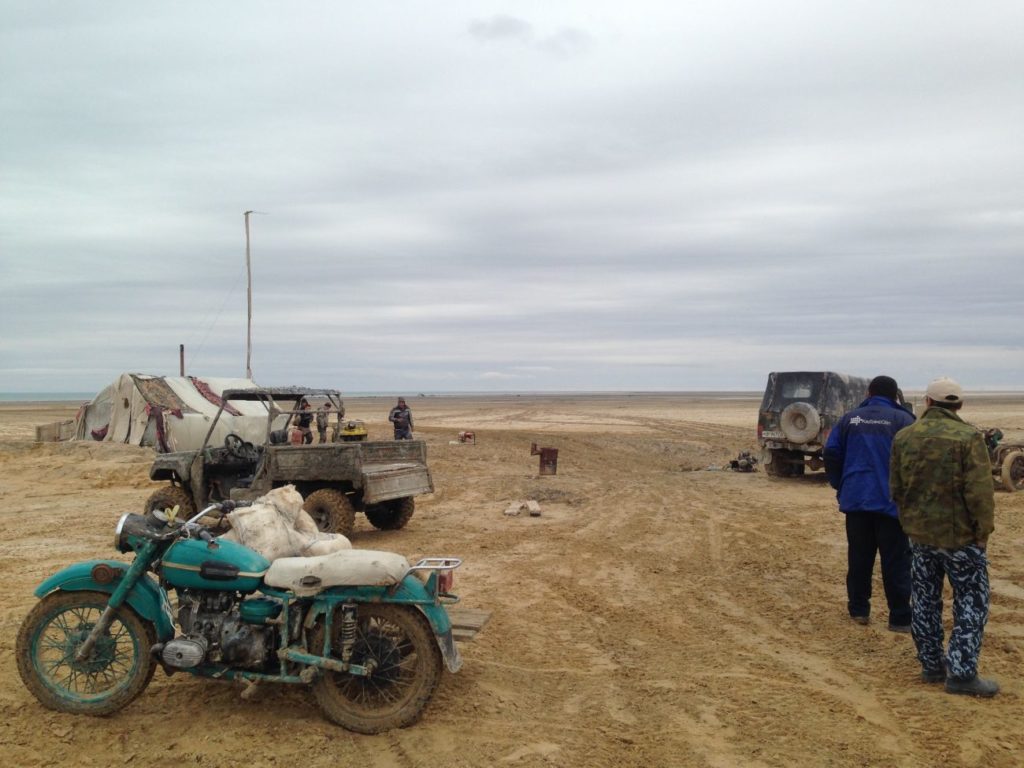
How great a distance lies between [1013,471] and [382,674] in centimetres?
1341

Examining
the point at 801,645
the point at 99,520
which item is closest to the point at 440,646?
the point at 801,645

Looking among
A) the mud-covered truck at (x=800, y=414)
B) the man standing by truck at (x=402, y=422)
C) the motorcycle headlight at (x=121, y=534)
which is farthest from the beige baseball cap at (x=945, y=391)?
the man standing by truck at (x=402, y=422)

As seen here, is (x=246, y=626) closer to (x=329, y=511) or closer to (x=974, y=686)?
(x=974, y=686)

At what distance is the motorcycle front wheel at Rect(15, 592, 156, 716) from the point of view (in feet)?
15.1

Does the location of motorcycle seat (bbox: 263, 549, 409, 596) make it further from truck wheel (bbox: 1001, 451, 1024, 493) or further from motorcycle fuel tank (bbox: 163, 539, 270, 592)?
truck wheel (bbox: 1001, 451, 1024, 493)

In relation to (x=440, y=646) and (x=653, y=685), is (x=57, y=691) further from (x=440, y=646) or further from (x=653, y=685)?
(x=653, y=685)

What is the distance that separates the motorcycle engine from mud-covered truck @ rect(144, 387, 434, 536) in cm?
514

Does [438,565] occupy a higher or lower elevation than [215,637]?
higher

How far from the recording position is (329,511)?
9945mm

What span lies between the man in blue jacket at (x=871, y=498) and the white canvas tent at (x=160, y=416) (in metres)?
16.3

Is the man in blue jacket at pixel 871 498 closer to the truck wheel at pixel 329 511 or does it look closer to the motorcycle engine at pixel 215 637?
the motorcycle engine at pixel 215 637

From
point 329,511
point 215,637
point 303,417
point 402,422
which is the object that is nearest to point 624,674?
point 215,637

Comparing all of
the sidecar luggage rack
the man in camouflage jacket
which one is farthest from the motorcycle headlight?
the man in camouflage jacket

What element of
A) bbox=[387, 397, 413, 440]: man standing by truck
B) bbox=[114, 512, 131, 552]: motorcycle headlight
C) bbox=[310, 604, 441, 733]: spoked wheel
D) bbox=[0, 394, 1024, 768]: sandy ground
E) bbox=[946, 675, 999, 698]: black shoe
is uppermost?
bbox=[114, 512, 131, 552]: motorcycle headlight
